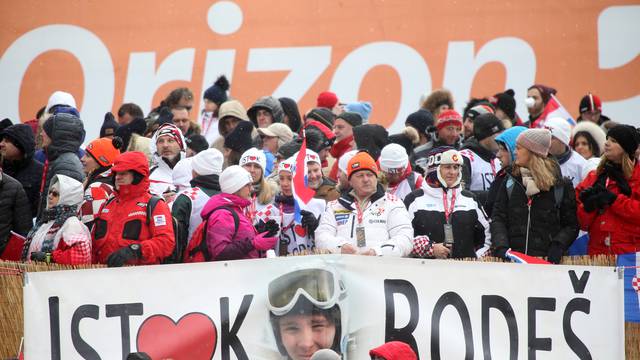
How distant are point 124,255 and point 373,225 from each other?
188 centimetres

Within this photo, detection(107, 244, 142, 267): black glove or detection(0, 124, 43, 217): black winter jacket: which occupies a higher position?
detection(0, 124, 43, 217): black winter jacket

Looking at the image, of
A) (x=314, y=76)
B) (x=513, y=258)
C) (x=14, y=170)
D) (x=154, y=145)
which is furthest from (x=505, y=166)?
(x=314, y=76)

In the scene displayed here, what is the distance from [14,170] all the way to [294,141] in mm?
2571

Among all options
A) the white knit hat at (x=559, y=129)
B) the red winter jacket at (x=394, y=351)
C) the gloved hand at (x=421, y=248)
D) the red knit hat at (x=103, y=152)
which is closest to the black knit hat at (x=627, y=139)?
the white knit hat at (x=559, y=129)

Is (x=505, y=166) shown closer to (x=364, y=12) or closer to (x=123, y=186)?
(x=123, y=186)

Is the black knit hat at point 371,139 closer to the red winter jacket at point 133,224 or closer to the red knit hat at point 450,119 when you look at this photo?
the red knit hat at point 450,119

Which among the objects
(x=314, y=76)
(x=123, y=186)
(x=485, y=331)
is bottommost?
(x=485, y=331)

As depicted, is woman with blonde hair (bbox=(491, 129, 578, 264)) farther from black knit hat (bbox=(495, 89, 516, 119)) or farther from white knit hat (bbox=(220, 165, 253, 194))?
black knit hat (bbox=(495, 89, 516, 119))

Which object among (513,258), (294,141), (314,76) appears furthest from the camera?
(314,76)

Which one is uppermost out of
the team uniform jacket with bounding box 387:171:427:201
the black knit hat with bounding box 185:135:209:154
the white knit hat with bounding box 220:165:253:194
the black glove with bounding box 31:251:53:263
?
the black knit hat with bounding box 185:135:209:154

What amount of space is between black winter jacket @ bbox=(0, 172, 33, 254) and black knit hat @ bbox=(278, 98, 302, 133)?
4.40m

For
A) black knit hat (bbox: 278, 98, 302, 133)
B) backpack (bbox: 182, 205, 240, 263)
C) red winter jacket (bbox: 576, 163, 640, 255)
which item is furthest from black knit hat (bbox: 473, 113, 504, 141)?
backpack (bbox: 182, 205, 240, 263)

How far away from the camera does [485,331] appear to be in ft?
27.3

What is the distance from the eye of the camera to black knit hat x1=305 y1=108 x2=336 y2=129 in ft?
41.5
